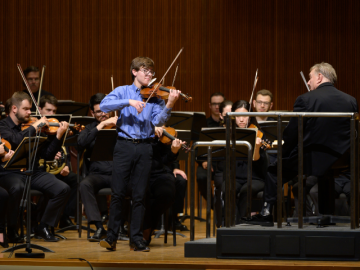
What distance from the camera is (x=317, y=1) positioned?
6.63 metres

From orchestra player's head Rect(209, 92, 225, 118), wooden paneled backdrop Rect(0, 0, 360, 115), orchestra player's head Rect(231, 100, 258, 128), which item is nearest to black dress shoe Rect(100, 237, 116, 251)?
orchestra player's head Rect(231, 100, 258, 128)

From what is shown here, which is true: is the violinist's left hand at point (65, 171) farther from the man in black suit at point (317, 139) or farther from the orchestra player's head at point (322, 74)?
the orchestra player's head at point (322, 74)

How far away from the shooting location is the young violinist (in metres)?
3.55

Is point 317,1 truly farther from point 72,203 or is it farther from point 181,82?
point 72,203

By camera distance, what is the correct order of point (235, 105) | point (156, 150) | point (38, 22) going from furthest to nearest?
point (38, 22) → point (235, 105) → point (156, 150)

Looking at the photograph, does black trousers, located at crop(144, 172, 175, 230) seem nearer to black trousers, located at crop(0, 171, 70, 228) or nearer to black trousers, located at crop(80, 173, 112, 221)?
black trousers, located at crop(80, 173, 112, 221)

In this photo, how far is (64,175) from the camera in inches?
191

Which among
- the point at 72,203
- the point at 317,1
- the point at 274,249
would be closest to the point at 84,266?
the point at 274,249

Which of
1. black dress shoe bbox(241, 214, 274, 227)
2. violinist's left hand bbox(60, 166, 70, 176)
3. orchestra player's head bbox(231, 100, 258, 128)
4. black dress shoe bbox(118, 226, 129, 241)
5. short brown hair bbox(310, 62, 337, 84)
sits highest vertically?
short brown hair bbox(310, 62, 337, 84)

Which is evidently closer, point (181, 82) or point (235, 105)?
point (235, 105)

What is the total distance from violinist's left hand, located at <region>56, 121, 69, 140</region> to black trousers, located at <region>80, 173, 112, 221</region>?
41cm

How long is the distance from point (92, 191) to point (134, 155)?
82 centimetres

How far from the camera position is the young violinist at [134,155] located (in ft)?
11.7

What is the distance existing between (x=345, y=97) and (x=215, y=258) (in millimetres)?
1306
